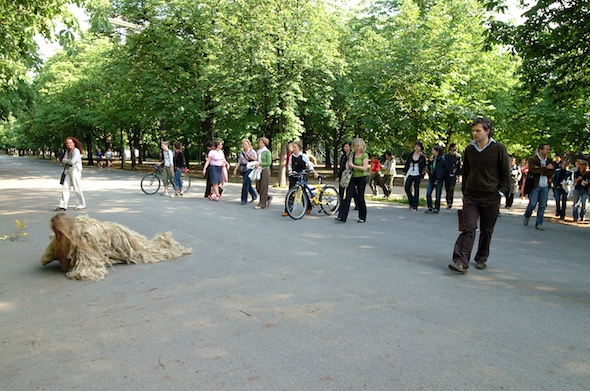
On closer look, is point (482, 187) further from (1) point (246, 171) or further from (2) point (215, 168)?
(2) point (215, 168)

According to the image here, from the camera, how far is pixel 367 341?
12.3 ft

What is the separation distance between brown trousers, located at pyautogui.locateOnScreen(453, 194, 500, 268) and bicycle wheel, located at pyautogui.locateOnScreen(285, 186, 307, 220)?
5.07 m

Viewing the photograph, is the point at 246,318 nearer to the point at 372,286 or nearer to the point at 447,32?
the point at 372,286

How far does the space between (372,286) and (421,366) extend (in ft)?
6.38

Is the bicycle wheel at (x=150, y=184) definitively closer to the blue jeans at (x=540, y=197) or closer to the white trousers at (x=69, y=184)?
the white trousers at (x=69, y=184)

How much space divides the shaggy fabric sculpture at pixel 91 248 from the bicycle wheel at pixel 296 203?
458 cm

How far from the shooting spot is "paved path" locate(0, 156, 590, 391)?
3.21 m

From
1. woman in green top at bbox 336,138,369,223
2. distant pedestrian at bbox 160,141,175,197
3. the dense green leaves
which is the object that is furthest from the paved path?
distant pedestrian at bbox 160,141,175,197

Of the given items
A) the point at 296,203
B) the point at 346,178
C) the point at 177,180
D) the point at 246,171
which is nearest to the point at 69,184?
the point at 246,171

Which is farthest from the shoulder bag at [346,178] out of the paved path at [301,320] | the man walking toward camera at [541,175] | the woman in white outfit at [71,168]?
the woman in white outfit at [71,168]

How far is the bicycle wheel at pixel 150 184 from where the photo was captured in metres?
16.7

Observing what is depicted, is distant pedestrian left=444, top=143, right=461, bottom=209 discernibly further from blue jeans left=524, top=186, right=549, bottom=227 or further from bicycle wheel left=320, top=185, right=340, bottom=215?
bicycle wheel left=320, top=185, right=340, bottom=215

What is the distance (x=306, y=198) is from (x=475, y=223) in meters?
5.50

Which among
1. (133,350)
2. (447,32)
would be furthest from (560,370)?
(447,32)
